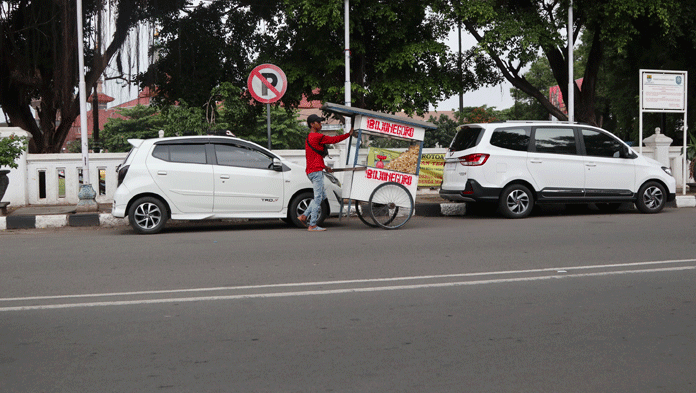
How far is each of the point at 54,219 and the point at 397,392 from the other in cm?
1006

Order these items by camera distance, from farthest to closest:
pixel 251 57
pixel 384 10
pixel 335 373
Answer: pixel 251 57
pixel 384 10
pixel 335 373

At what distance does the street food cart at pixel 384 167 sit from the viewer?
1055 cm

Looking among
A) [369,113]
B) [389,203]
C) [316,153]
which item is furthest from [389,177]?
[316,153]

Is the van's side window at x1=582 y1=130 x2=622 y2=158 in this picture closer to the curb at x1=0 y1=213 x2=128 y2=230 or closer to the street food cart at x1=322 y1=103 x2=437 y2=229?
the street food cart at x1=322 y1=103 x2=437 y2=229

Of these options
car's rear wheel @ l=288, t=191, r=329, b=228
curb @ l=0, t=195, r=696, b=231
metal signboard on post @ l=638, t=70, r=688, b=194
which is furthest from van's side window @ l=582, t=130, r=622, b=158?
curb @ l=0, t=195, r=696, b=231

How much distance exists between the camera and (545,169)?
12.3 metres

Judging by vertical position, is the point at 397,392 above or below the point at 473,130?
below

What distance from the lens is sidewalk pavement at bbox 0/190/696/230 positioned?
11828mm

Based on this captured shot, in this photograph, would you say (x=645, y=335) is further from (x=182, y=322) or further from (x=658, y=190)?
(x=658, y=190)

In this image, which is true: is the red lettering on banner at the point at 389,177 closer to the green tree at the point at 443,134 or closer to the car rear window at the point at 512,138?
the car rear window at the point at 512,138

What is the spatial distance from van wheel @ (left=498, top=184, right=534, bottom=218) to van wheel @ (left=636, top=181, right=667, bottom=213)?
2.19 metres

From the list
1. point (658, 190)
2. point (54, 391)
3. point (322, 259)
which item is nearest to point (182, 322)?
point (54, 391)

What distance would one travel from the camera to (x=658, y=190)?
42.3 feet

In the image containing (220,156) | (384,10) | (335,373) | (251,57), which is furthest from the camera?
(251,57)
